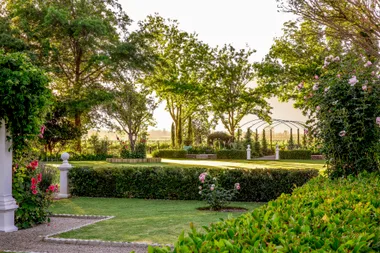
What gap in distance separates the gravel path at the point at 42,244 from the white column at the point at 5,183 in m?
0.25

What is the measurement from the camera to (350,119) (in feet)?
24.8

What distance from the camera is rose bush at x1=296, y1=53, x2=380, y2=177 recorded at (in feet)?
24.3

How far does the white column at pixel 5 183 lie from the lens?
7.79 meters

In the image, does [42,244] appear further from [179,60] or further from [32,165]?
[179,60]

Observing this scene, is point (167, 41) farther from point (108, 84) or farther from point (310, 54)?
point (310, 54)

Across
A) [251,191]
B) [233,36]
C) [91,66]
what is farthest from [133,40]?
[251,191]

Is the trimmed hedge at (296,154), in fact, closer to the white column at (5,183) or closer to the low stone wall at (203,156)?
the low stone wall at (203,156)

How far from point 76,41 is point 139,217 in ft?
72.2

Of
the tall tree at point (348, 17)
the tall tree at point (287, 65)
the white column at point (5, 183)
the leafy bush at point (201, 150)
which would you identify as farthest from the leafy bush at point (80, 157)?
the tall tree at point (348, 17)

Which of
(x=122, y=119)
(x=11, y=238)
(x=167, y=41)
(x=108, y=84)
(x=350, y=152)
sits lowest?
(x=11, y=238)

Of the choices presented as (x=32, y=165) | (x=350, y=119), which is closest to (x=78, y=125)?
(x=32, y=165)

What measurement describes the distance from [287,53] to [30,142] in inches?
1042

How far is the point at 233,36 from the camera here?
36.2 m

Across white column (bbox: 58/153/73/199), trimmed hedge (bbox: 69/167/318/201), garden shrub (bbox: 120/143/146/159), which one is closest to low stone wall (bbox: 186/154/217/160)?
garden shrub (bbox: 120/143/146/159)
